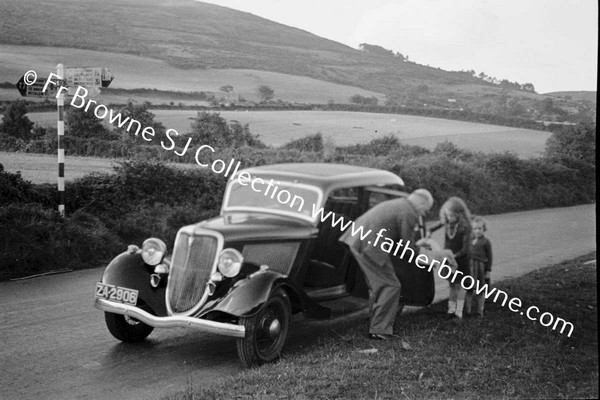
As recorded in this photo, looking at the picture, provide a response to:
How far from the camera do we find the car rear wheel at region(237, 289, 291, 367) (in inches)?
196

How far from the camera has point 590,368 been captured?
13.6 feet

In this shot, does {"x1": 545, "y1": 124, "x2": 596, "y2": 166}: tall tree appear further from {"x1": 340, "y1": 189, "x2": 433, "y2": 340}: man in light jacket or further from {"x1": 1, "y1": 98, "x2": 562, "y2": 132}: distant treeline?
{"x1": 340, "y1": 189, "x2": 433, "y2": 340}: man in light jacket

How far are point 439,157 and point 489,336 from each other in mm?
1263

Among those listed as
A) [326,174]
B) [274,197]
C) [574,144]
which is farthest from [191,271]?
[574,144]

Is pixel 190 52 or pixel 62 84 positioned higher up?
pixel 190 52

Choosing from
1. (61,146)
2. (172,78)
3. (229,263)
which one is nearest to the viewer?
(229,263)

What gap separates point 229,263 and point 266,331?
1.76 feet

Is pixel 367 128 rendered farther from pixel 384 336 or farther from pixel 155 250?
pixel 155 250

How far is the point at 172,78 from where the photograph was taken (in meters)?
5.78

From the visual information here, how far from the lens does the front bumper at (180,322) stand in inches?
193

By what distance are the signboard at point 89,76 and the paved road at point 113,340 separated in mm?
1457

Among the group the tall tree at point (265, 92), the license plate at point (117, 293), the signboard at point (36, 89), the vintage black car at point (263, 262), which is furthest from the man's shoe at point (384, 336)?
the signboard at point (36, 89)

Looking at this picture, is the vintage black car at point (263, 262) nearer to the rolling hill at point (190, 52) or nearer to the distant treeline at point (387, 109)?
the distant treeline at point (387, 109)

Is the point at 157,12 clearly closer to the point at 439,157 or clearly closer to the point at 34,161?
the point at 34,161
